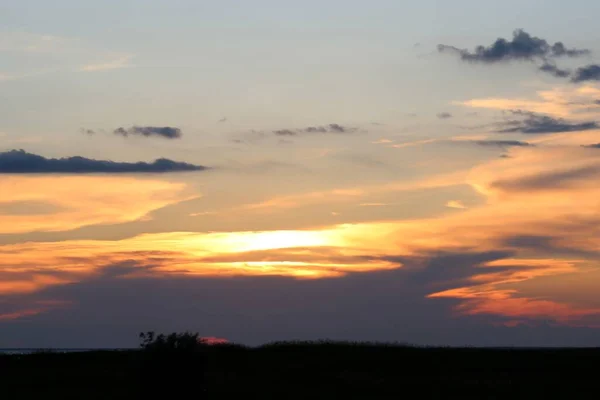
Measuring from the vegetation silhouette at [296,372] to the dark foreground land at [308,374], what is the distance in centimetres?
5

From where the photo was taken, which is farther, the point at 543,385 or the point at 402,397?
the point at 543,385

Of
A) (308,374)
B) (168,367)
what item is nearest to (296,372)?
(308,374)

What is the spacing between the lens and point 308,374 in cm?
5144

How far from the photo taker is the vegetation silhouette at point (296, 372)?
3603 centimetres

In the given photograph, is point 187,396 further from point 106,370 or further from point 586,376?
point 586,376

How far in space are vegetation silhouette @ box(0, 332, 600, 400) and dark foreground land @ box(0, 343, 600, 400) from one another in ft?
0.18

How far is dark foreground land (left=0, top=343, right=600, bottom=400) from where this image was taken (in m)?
36.4

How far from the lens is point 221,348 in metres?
59.8

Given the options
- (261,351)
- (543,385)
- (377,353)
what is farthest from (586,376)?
(261,351)

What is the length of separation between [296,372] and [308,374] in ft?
2.98

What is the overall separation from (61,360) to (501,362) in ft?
95.5

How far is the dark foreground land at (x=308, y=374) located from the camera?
3644 centimetres

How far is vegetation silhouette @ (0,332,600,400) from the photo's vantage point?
118 ft

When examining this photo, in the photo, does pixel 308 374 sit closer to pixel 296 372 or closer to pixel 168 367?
pixel 296 372
